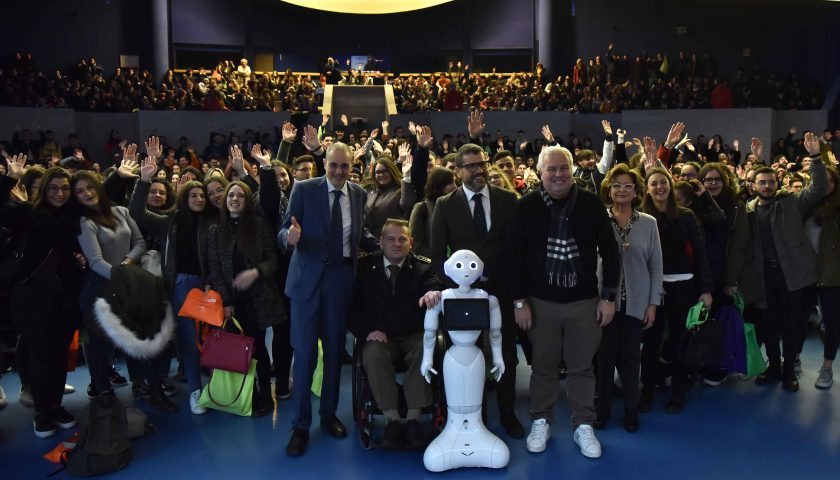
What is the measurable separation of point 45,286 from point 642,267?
3.88 metres

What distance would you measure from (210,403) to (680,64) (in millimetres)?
18753

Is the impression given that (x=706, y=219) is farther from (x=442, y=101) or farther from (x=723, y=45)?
(x=723, y=45)

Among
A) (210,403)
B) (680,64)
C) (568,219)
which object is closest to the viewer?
(568,219)

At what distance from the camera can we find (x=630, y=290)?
455cm

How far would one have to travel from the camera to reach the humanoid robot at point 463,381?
13.1 feet

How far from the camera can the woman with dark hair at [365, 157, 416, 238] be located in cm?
566

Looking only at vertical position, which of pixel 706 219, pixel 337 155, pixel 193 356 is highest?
pixel 337 155

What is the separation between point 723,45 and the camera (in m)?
22.6

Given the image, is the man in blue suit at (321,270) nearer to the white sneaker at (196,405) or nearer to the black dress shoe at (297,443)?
the black dress shoe at (297,443)

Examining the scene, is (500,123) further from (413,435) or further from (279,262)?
(413,435)

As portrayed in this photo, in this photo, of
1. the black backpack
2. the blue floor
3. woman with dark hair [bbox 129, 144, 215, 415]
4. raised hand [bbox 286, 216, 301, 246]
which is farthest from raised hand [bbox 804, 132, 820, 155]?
the black backpack

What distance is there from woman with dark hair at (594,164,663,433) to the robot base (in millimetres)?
980


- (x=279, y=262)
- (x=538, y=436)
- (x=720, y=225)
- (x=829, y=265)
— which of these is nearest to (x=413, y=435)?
(x=538, y=436)

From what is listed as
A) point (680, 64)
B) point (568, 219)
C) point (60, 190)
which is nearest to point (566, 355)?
point (568, 219)
